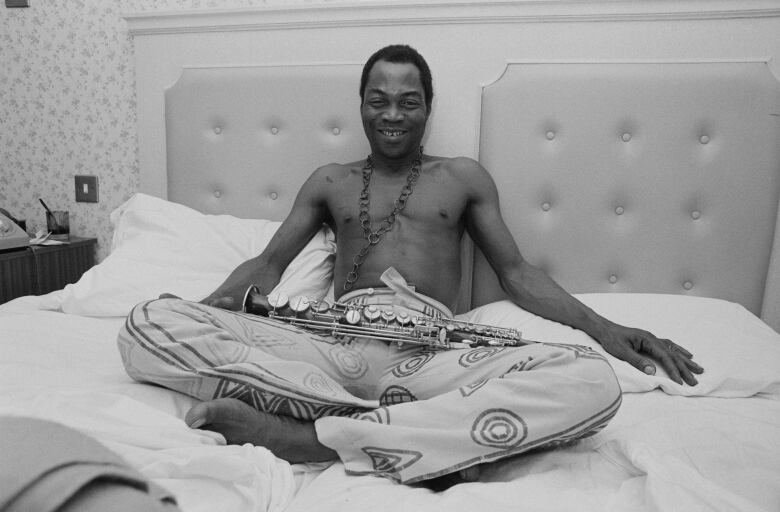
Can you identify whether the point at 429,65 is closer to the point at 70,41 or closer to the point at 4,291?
the point at 70,41

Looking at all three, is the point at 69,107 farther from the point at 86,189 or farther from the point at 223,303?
the point at 223,303

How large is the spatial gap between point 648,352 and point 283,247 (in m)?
0.94

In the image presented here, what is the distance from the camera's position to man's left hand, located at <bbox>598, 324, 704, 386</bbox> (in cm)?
105

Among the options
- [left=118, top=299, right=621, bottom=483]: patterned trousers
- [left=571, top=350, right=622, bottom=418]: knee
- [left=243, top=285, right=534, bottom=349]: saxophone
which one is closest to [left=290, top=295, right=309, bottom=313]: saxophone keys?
[left=243, top=285, right=534, bottom=349]: saxophone

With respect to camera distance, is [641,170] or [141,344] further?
[641,170]

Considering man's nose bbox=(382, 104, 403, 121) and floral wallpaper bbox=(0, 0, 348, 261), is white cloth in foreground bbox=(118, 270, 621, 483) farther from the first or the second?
floral wallpaper bbox=(0, 0, 348, 261)

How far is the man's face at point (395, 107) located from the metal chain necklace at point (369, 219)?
0.08 meters

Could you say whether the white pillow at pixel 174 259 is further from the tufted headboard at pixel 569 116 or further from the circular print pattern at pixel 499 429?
the circular print pattern at pixel 499 429

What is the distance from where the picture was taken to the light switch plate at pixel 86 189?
6.55 ft

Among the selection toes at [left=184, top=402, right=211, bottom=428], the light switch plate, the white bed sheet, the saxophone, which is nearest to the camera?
the white bed sheet

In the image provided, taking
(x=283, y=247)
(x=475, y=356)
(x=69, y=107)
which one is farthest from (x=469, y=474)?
(x=69, y=107)

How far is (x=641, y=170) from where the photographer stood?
4.70 feet

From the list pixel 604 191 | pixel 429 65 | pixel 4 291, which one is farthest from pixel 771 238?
pixel 4 291

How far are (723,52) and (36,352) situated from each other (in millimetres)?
1806
